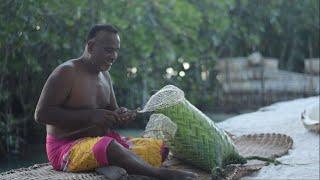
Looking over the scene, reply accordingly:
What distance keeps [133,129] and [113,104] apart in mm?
2682

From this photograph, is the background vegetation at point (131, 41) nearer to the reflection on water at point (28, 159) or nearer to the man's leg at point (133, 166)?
the reflection on water at point (28, 159)

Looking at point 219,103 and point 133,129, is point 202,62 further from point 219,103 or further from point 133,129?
point 133,129

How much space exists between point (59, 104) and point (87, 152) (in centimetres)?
25

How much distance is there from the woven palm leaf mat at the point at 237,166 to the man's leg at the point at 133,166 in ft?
0.10

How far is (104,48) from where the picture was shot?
2410mm

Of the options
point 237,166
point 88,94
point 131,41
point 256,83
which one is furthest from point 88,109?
point 256,83

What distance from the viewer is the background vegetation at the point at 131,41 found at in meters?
4.61

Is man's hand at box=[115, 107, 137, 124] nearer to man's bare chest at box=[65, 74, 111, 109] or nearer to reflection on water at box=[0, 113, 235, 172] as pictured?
man's bare chest at box=[65, 74, 111, 109]

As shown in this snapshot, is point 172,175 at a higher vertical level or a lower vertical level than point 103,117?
lower

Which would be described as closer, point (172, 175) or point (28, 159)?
point (172, 175)

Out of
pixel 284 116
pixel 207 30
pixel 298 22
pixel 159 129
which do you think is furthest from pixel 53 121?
pixel 298 22

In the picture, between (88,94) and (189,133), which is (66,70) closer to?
(88,94)

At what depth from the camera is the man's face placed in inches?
95.0

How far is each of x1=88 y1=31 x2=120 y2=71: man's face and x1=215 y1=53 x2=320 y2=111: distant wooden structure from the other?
5433 millimetres
